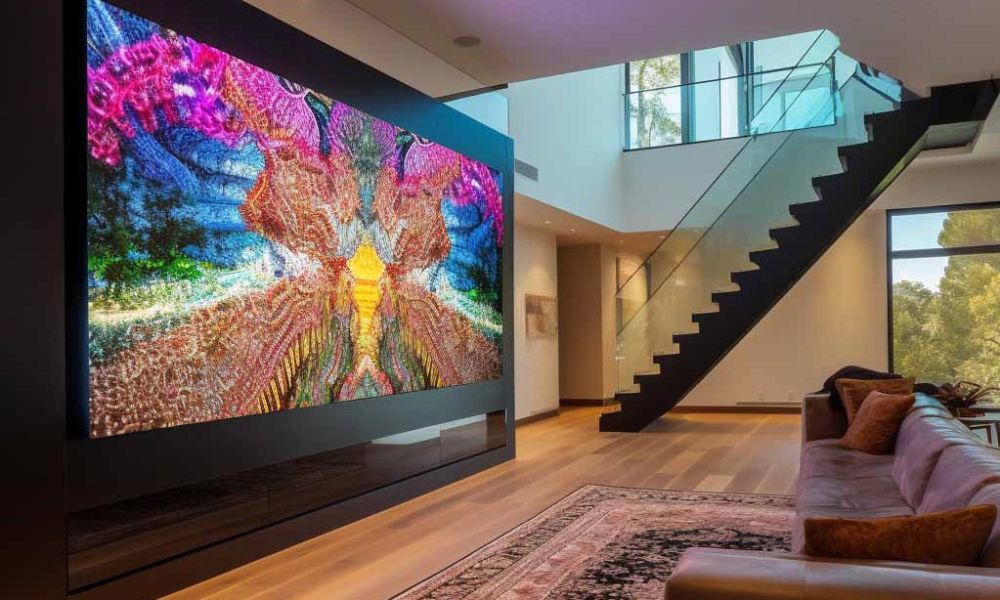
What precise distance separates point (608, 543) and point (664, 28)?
3666mm

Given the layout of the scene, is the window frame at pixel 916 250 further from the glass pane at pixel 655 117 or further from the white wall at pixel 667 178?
the glass pane at pixel 655 117

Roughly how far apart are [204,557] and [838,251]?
973cm

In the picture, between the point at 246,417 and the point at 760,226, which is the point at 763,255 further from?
the point at 246,417

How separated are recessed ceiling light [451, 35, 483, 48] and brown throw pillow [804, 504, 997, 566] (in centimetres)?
478

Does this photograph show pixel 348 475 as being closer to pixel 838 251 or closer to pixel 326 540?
pixel 326 540

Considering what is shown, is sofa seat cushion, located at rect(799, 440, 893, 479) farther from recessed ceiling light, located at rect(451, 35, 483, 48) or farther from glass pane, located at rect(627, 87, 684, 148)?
glass pane, located at rect(627, 87, 684, 148)

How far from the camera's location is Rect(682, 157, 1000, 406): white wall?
34.4 ft

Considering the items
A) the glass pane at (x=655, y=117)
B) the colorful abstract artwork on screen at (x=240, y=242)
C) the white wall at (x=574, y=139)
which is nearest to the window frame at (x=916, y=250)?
the glass pane at (x=655, y=117)

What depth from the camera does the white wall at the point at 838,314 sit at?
34.4 ft

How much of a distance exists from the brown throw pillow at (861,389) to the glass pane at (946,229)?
577 cm

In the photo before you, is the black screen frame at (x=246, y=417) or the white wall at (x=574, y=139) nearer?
the black screen frame at (x=246, y=417)

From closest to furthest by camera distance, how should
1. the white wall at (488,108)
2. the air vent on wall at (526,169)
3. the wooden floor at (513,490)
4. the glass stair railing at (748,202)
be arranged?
the wooden floor at (513,490) < the white wall at (488,108) < the air vent on wall at (526,169) < the glass stair railing at (748,202)

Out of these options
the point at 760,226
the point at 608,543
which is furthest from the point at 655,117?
the point at 608,543

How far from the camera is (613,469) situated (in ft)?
22.6
